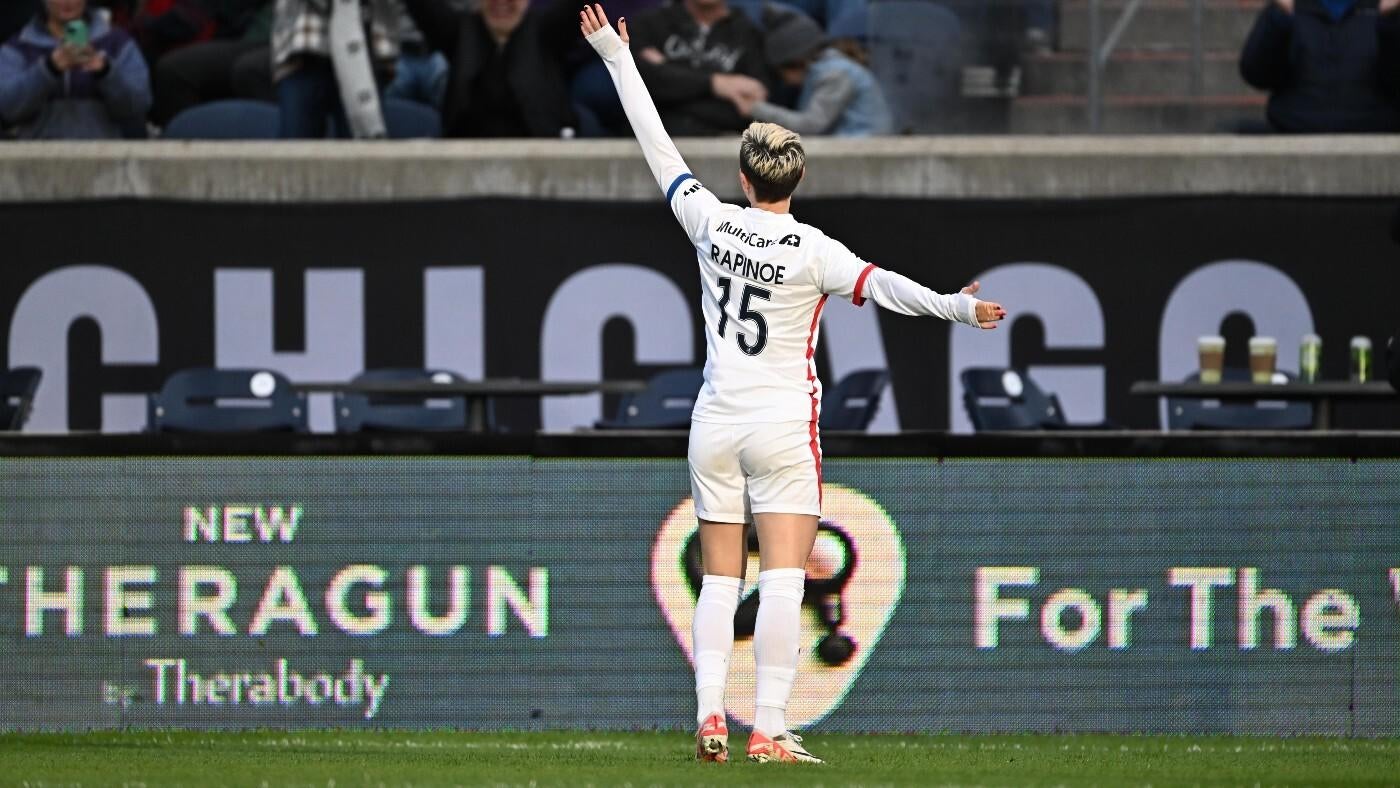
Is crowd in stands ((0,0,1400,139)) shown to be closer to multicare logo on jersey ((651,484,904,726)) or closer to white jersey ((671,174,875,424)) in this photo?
multicare logo on jersey ((651,484,904,726))

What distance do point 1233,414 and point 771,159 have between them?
7400 millimetres

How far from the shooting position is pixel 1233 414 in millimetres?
13484

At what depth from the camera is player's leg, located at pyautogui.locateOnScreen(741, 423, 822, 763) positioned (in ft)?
22.2

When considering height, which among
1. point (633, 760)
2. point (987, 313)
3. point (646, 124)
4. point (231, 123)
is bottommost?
point (633, 760)

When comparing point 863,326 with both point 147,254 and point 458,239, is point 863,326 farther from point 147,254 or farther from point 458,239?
point 147,254

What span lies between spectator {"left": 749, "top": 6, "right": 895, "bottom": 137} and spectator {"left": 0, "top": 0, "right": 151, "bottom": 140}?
3966 millimetres

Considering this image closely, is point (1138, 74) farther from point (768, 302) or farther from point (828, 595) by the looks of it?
point (768, 302)

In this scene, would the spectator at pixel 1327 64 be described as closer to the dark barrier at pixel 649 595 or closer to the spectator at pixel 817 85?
the spectator at pixel 817 85

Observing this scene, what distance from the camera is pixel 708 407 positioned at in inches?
270

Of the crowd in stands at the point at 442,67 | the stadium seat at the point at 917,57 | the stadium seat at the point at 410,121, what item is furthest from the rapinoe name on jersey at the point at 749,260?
the stadium seat at the point at 410,121

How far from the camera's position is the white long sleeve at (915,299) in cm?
657

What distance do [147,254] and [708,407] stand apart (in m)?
8.38

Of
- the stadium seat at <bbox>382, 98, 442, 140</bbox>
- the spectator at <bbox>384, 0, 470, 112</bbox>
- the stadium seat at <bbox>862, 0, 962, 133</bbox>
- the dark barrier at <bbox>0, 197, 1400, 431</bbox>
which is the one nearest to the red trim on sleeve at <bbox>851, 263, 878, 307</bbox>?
the stadium seat at <bbox>862, 0, 962, 133</bbox>

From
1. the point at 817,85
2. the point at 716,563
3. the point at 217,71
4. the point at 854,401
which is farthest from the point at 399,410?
the point at 716,563
